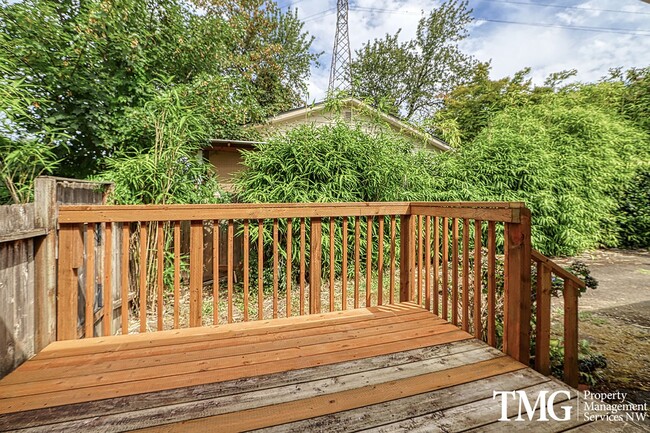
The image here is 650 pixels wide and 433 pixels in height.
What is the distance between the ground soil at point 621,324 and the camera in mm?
1852

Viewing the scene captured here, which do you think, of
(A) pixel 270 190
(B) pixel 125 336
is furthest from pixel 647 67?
(B) pixel 125 336

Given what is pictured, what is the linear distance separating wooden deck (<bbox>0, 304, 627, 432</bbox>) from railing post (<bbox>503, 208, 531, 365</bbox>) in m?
0.09

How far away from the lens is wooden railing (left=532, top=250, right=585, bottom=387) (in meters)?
1.54

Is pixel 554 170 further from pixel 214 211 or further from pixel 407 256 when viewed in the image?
pixel 214 211

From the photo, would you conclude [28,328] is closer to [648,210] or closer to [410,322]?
[410,322]

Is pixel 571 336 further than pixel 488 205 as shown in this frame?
No

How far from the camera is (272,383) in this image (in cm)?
136

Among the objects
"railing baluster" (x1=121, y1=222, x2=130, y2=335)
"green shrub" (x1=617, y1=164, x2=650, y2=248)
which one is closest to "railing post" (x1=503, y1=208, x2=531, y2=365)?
"railing baluster" (x1=121, y1=222, x2=130, y2=335)

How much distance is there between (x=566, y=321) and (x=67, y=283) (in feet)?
9.94

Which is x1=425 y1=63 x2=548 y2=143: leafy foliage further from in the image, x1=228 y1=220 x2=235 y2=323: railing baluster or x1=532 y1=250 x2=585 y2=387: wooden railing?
x1=228 y1=220 x2=235 y2=323: railing baluster

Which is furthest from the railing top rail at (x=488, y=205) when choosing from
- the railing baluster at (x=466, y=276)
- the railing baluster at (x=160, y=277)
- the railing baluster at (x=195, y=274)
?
the railing baluster at (x=160, y=277)

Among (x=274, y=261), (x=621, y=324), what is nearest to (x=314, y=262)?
(x=274, y=261)

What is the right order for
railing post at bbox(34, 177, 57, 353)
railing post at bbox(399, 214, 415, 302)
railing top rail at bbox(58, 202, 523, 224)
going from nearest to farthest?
railing post at bbox(34, 177, 57, 353), railing top rail at bbox(58, 202, 523, 224), railing post at bbox(399, 214, 415, 302)

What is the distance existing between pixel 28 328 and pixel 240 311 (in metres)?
1.90
